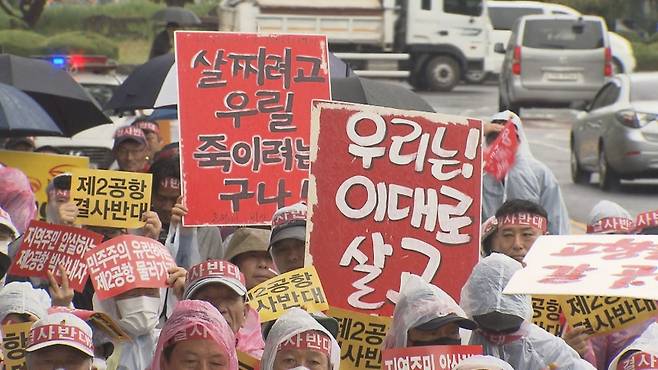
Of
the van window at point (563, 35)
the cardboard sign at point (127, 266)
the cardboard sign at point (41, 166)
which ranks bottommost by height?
the van window at point (563, 35)

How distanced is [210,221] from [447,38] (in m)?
27.7

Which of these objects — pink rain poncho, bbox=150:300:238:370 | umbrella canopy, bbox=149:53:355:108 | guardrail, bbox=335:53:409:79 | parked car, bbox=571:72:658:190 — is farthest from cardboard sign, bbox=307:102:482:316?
guardrail, bbox=335:53:409:79

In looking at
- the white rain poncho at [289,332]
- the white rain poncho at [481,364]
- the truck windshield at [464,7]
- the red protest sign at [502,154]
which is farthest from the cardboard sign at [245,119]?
the truck windshield at [464,7]

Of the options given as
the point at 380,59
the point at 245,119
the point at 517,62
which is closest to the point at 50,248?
the point at 245,119

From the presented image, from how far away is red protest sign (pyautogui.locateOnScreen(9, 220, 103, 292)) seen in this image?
26.1ft

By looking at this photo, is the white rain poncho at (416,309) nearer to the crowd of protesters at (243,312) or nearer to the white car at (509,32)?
the crowd of protesters at (243,312)

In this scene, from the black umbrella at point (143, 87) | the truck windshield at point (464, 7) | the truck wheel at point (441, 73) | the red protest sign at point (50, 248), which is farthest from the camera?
the truck wheel at point (441, 73)

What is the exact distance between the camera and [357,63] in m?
34.0

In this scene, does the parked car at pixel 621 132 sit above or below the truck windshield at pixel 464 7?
above

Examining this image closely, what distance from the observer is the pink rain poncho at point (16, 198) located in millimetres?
9789

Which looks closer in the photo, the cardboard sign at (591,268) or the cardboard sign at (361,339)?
the cardboard sign at (591,268)

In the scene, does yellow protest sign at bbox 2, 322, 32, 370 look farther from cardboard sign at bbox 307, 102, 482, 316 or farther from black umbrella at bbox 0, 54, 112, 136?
black umbrella at bbox 0, 54, 112, 136

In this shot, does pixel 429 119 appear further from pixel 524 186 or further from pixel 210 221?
pixel 524 186

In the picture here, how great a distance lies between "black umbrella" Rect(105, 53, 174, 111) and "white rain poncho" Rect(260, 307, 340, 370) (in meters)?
5.49
